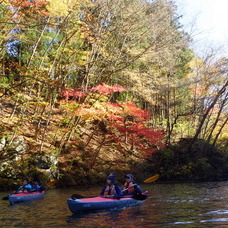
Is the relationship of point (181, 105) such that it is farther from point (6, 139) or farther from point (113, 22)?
point (6, 139)

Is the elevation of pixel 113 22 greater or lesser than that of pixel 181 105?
greater

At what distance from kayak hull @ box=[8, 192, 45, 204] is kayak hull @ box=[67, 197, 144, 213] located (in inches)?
121

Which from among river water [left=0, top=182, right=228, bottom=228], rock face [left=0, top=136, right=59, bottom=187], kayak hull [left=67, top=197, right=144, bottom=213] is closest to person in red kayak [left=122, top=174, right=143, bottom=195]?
river water [left=0, top=182, right=228, bottom=228]

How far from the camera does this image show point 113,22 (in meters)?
15.7

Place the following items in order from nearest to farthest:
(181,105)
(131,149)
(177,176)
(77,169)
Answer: (77,169) → (177,176) → (131,149) → (181,105)

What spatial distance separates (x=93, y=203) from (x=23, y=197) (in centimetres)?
359

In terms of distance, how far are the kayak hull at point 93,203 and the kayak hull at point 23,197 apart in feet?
10.1

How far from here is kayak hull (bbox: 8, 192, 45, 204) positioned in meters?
9.56

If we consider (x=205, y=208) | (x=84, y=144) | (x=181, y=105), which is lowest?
(x=205, y=208)

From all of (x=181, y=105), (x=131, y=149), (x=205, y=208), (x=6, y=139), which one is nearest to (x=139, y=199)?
(x=205, y=208)

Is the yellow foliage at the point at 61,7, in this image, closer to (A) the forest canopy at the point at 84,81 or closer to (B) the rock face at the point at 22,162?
(A) the forest canopy at the point at 84,81

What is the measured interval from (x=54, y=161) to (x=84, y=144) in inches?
157

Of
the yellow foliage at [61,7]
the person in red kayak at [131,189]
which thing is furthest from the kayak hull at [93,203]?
the yellow foliage at [61,7]

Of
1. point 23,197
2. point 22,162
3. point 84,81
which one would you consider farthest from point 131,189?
point 84,81
